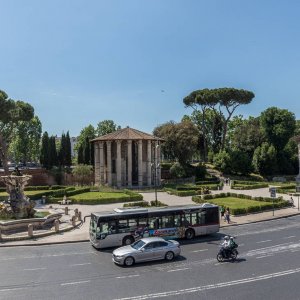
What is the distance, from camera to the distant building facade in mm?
76438

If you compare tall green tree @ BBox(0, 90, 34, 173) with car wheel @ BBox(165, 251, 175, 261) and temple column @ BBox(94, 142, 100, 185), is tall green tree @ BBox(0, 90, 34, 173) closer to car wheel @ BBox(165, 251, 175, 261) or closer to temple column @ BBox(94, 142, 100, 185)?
temple column @ BBox(94, 142, 100, 185)

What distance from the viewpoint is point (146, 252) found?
22.4 meters

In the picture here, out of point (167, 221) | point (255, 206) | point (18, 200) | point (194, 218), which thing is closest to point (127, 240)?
point (167, 221)

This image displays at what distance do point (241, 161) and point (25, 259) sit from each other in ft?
222

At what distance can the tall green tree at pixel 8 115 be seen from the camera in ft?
218

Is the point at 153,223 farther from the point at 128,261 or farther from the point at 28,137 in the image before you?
the point at 28,137

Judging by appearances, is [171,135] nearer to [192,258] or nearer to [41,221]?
[41,221]

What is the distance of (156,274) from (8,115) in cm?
5435

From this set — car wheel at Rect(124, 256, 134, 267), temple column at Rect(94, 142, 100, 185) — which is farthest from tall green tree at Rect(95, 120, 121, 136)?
car wheel at Rect(124, 256, 134, 267)

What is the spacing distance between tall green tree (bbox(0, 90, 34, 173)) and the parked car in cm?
5076

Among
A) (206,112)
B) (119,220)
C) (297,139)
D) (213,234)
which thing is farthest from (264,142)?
(119,220)

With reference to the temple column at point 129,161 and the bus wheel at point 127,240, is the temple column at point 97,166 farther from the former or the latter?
the bus wheel at point 127,240

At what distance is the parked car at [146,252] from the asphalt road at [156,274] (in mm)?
413

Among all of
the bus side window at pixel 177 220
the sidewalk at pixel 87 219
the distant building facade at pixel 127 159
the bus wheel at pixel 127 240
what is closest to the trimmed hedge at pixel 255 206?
the sidewalk at pixel 87 219
